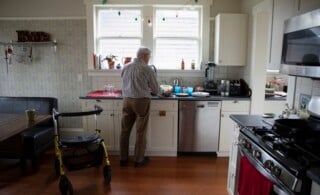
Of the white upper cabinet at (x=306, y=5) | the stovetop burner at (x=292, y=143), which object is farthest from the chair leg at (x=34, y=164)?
the white upper cabinet at (x=306, y=5)

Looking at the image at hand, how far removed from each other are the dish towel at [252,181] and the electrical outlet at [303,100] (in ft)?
2.40

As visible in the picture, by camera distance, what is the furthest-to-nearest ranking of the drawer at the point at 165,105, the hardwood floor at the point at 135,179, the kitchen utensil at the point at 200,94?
the kitchen utensil at the point at 200,94
the drawer at the point at 165,105
the hardwood floor at the point at 135,179

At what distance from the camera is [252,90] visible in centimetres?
356

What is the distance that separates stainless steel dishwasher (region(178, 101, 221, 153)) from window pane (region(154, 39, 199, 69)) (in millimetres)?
888

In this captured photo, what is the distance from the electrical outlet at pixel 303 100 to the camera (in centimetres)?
211

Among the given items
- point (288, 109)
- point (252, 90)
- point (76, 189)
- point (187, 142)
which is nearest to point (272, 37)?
point (288, 109)

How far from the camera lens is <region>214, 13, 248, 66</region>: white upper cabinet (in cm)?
364

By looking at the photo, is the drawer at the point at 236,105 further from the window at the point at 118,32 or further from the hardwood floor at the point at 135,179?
the window at the point at 118,32

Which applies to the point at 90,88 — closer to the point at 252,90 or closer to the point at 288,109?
the point at 252,90

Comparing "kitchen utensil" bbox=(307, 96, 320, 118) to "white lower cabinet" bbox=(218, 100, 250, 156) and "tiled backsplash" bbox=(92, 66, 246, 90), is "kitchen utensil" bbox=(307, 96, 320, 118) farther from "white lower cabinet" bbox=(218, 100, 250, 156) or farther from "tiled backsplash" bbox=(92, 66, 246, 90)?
"tiled backsplash" bbox=(92, 66, 246, 90)

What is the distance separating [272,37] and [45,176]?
297 cm

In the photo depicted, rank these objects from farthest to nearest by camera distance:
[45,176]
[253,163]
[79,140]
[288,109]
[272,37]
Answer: [45,176]
[79,140]
[288,109]
[272,37]
[253,163]

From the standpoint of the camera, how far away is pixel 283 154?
4.77 feet

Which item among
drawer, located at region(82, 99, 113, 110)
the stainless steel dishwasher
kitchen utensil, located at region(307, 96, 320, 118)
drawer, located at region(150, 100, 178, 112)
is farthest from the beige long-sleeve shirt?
kitchen utensil, located at region(307, 96, 320, 118)
